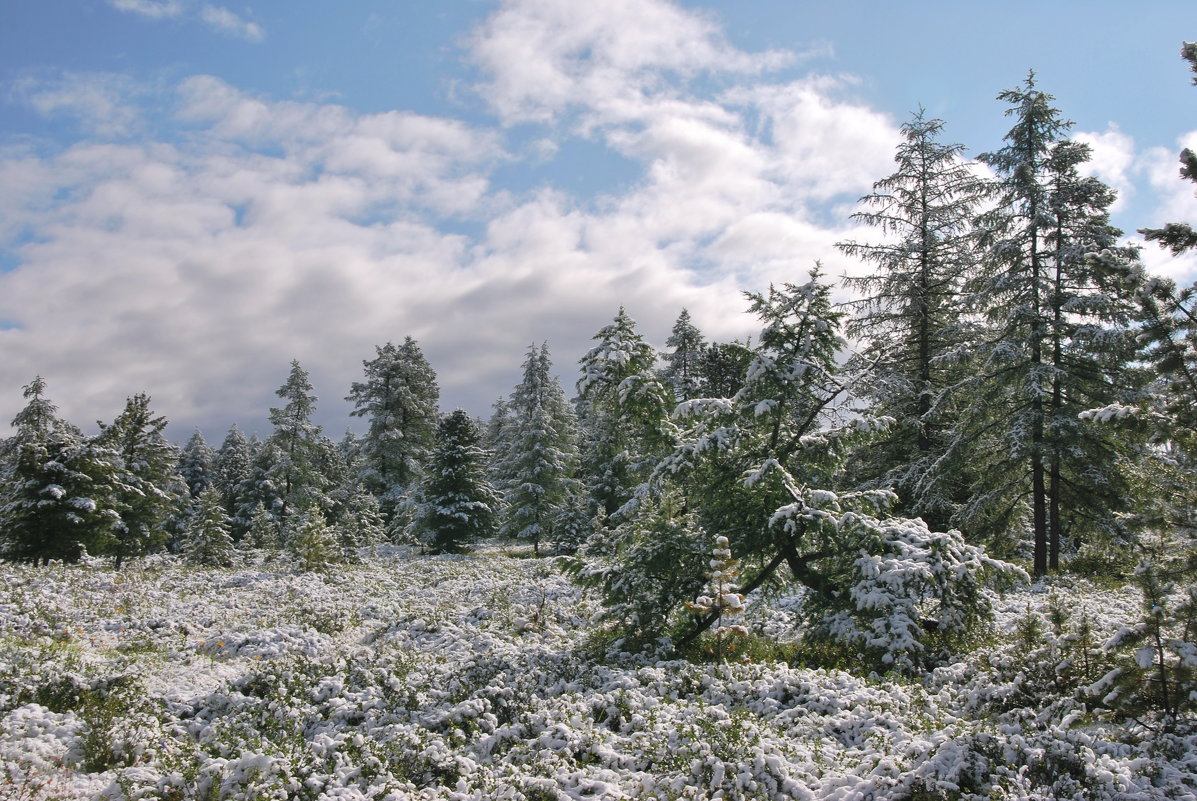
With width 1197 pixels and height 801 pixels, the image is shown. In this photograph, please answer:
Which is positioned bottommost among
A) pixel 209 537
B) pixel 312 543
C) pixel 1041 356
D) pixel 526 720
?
pixel 209 537

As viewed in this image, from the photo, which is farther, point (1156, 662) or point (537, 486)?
point (537, 486)

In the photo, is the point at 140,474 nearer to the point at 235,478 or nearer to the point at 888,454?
the point at 235,478

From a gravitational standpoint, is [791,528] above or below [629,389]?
below

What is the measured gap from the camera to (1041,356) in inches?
713

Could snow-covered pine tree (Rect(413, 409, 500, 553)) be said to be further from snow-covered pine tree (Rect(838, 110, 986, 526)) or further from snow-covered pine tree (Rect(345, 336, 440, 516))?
snow-covered pine tree (Rect(838, 110, 986, 526))

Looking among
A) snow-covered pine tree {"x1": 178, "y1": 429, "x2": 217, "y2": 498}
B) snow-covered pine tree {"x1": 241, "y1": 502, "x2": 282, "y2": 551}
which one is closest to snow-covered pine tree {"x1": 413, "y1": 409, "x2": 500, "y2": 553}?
snow-covered pine tree {"x1": 241, "y1": 502, "x2": 282, "y2": 551}

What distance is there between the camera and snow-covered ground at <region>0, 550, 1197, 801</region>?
562cm

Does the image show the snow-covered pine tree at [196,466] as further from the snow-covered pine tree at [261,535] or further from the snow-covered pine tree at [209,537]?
the snow-covered pine tree at [209,537]

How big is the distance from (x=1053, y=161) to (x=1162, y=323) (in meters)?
15.4

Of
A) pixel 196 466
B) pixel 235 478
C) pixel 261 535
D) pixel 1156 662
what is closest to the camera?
pixel 1156 662

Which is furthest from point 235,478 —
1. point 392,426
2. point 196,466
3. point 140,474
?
point 140,474

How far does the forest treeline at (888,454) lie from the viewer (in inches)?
376

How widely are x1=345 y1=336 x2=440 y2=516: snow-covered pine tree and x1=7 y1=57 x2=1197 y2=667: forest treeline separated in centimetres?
770

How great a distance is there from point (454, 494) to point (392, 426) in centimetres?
1288
